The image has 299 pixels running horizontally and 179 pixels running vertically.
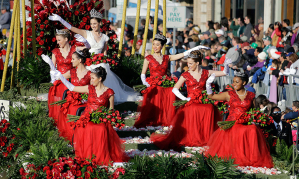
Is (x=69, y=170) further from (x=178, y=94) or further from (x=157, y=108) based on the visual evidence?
(x=157, y=108)

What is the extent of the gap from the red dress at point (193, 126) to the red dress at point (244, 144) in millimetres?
861

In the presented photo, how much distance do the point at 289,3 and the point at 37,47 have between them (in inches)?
382

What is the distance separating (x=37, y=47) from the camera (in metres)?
12.2

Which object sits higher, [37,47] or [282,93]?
[37,47]

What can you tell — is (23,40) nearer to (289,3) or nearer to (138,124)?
(138,124)

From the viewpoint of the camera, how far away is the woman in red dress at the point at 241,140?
7293mm

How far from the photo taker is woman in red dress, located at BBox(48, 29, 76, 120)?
370 inches

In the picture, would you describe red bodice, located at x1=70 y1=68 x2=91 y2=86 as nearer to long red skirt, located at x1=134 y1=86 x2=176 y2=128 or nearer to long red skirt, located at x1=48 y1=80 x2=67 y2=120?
long red skirt, located at x1=48 y1=80 x2=67 y2=120

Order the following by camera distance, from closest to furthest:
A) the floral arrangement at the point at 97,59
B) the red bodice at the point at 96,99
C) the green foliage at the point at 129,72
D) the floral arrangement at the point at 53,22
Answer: the red bodice at the point at 96,99 → the floral arrangement at the point at 97,59 → the green foliage at the point at 129,72 → the floral arrangement at the point at 53,22

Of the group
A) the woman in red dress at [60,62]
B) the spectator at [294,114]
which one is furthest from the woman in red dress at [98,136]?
the spectator at [294,114]

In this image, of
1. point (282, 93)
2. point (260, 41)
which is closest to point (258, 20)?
point (260, 41)

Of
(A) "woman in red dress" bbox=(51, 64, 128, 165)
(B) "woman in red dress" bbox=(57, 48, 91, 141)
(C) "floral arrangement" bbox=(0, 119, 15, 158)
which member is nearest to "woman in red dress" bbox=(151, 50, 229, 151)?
(A) "woman in red dress" bbox=(51, 64, 128, 165)

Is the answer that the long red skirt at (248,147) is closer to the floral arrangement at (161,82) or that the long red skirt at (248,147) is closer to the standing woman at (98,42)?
the floral arrangement at (161,82)

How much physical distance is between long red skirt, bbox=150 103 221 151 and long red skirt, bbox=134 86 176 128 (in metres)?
0.95
